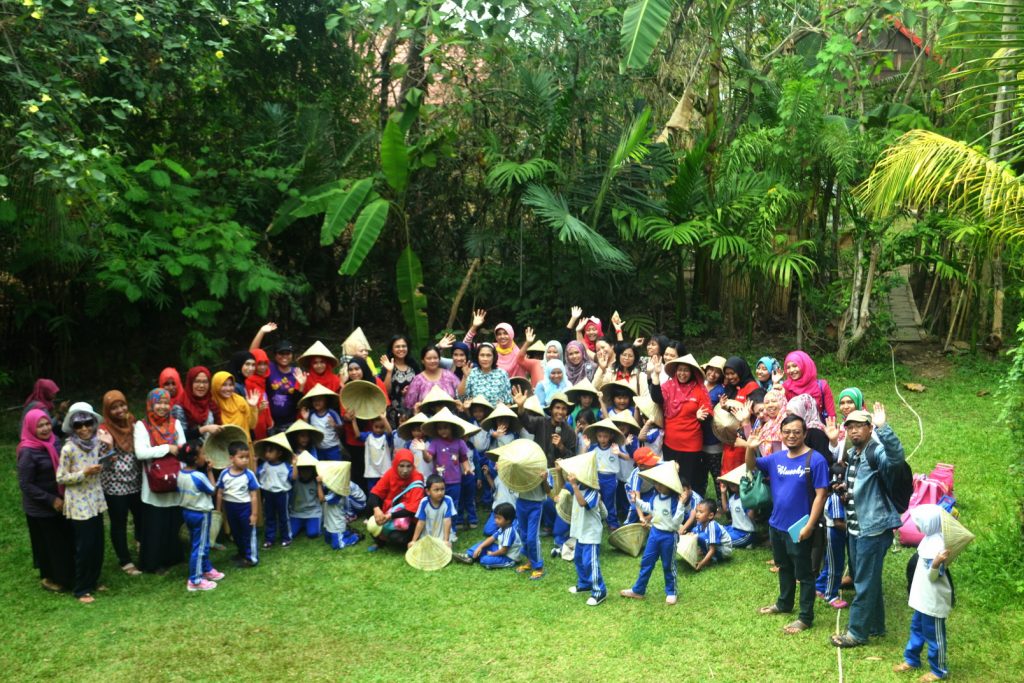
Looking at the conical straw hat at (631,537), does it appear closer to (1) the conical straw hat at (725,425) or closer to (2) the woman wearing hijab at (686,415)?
(2) the woman wearing hijab at (686,415)

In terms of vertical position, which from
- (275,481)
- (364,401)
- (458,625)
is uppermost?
(364,401)

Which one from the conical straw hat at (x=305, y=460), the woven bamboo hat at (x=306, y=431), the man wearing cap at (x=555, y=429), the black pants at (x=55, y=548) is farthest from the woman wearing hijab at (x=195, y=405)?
the man wearing cap at (x=555, y=429)

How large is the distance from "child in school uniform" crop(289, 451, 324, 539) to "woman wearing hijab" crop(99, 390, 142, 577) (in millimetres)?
1160

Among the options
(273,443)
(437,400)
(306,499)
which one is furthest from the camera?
(437,400)

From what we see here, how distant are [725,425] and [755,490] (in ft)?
2.29

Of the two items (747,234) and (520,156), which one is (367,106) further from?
(747,234)

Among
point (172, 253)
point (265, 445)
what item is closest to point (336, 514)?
point (265, 445)

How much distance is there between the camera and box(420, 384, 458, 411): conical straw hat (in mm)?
7988

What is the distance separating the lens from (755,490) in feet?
22.7

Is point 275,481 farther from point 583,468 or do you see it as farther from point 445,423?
point 583,468

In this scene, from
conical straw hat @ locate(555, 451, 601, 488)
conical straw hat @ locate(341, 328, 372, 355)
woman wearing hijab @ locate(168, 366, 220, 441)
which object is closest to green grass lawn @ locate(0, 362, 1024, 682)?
conical straw hat @ locate(555, 451, 601, 488)

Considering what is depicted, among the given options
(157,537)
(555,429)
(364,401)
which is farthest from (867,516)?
(157,537)

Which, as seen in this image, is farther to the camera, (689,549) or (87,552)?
(689,549)

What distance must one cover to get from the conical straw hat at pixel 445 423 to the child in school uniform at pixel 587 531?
Result: 1125 millimetres
